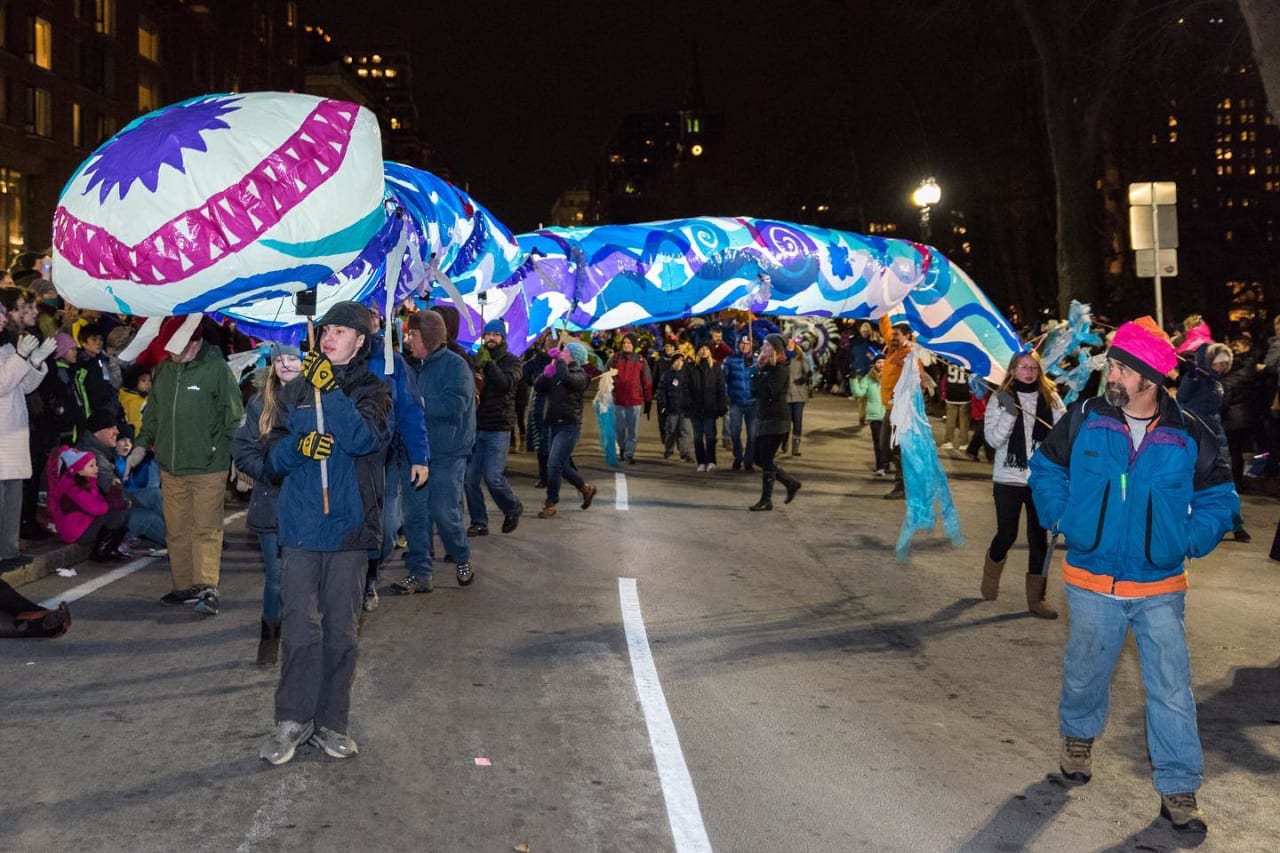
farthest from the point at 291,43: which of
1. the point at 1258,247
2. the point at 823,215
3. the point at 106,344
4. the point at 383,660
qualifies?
the point at 383,660

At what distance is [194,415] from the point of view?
28.0 ft

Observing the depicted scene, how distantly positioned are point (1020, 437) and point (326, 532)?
537 centimetres

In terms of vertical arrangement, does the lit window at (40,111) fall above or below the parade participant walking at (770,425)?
above

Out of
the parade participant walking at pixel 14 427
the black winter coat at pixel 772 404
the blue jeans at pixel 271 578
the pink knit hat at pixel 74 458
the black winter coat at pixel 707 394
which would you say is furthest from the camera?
the black winter coat at pixel 707 394

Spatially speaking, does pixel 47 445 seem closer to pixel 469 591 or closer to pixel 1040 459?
pixel 469 591

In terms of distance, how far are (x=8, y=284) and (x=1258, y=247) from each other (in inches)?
1651

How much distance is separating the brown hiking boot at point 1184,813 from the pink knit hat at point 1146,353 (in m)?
1.65

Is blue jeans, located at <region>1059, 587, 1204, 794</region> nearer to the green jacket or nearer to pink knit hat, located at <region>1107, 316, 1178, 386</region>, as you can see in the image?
pink knit hat, located at <region>1107, 316, 1178, 386</region>

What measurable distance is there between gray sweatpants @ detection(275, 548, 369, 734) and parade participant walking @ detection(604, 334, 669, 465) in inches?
544

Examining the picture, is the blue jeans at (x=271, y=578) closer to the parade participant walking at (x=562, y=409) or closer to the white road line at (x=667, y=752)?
the white road line at (x=667, y=752)

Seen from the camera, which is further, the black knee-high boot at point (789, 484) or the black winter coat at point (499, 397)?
the black knee-high boot at point (789, 484)

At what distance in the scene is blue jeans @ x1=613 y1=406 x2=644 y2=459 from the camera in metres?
19.8

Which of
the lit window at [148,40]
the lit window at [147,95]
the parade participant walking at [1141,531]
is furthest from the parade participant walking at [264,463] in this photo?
the lit window at [148,40]

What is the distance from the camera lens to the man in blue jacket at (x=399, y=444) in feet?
25.4
